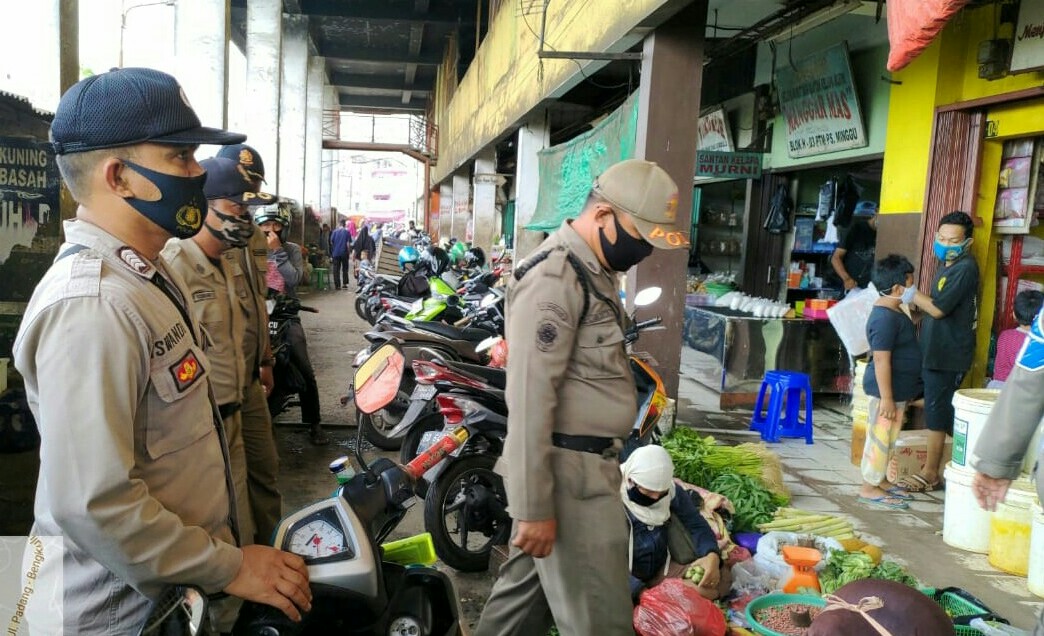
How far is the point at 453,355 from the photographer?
5875 mm

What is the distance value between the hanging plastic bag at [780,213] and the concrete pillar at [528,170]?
12.2 feet

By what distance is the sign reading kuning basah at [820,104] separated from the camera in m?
7.67

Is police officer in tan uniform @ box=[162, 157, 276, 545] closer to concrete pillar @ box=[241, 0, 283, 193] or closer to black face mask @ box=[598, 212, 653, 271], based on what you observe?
black face mask @ box=[598, 212, 653, 271]

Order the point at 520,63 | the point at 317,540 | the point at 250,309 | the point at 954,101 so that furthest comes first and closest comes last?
the point at 520,63 < the point at 954,101 < the point at 250,309 < the point at 317,540

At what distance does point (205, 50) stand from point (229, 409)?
27.3ft

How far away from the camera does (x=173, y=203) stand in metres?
1.58

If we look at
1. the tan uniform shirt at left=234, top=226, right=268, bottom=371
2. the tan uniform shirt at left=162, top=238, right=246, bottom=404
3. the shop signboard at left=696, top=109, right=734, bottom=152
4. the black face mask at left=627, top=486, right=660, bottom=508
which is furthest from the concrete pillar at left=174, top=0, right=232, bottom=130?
the black face mask at left=627, top=486, right=660, bottom=508

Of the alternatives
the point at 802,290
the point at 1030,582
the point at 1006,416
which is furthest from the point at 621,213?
the point at 802,290

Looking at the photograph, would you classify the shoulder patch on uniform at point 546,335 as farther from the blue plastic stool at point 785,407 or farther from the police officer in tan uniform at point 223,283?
the blue plastic stool at point 785,407

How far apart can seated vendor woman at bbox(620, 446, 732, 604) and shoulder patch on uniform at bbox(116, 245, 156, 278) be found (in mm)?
2221

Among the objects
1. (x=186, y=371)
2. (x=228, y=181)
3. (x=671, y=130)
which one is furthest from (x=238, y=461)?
(x=671, y=130)

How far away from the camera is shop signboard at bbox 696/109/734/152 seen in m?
10.6

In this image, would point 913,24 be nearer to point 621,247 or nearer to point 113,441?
point 621,247

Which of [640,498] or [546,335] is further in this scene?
[640,498]
